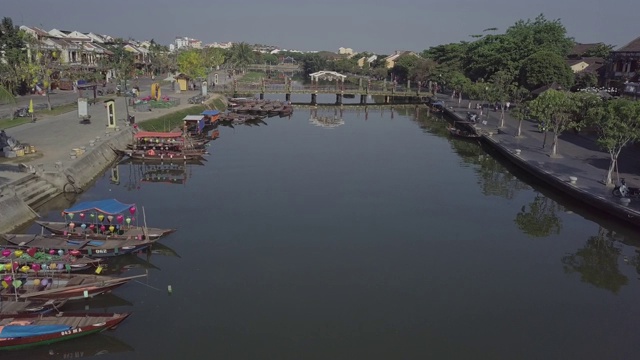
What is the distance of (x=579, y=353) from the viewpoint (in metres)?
19.9

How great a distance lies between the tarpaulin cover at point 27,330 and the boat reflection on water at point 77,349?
789 mm

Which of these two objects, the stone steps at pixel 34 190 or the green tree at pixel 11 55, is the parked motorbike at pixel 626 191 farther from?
the green tree at pixel 11 55

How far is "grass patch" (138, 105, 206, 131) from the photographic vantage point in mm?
61250

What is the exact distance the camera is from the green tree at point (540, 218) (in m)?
34.0

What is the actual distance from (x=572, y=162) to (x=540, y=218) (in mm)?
13333

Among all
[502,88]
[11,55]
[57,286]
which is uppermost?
[11,55]

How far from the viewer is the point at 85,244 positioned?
26.0 meters

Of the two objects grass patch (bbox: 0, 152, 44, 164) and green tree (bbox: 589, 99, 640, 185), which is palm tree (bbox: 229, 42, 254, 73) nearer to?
grass patch (bbox: 0, 152, 44, 164)

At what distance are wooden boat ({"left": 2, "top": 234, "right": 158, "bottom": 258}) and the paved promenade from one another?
26.1 ft

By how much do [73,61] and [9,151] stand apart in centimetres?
7245

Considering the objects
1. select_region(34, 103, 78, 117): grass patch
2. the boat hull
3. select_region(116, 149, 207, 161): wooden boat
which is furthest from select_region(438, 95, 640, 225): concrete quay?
select_region(34, 103, 78, 117): grass patch

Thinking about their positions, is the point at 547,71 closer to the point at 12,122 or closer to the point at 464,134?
the point at 464,134

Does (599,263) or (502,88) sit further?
(502,88)

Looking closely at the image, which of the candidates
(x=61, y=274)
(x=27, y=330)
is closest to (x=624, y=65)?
(x=61, y=274)
